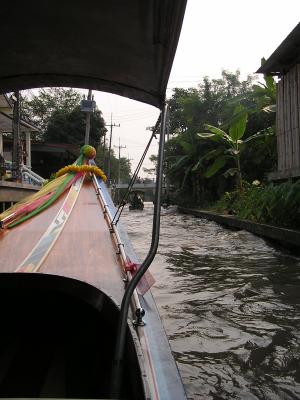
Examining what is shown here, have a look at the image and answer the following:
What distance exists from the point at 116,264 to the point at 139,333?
121 cm

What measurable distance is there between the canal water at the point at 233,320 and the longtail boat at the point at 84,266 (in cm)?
75

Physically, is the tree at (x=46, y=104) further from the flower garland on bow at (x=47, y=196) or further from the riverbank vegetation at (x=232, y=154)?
the flower garland on bow at (x=47, y=196)

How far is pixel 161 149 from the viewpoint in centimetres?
191

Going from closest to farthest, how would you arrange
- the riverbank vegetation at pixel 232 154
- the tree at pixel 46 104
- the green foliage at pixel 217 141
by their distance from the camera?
the riverbank vegetation at pixel 232 154 → the green foliage at pixel 217 141 → the tree at pixel 46 104

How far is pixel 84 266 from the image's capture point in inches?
124

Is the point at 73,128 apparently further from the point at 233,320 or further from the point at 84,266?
the point at 84,266

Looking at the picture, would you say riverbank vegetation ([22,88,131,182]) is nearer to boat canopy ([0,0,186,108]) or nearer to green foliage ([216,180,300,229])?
green foliage ([216,180,300,229])

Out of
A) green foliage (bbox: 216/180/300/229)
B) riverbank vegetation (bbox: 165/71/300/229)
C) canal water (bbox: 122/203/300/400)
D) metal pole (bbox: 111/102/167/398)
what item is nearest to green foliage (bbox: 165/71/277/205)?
riverbank vegetation (bbox: 165/71/300/229)

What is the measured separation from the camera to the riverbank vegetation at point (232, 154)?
29.9 ft

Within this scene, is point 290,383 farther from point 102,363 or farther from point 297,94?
point 297,94

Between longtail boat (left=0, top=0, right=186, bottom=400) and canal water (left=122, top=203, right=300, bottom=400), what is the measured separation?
0.75m

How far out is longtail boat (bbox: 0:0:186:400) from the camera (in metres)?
1.66

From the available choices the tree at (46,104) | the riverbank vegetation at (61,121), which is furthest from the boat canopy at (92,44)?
the tree at (46,104)

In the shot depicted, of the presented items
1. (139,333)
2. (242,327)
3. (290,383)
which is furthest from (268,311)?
(139,333)
